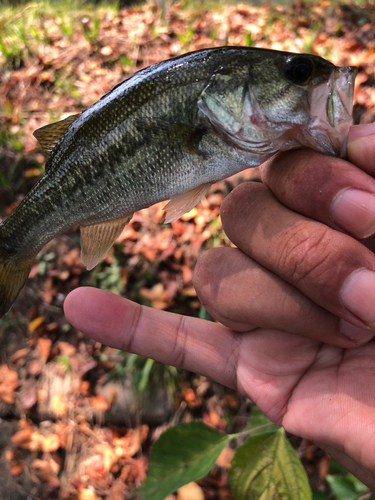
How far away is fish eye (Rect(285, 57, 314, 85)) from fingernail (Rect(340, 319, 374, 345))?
0.98 meters

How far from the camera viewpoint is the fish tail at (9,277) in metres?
1.68

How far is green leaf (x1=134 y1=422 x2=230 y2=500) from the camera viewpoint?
1.75 metres

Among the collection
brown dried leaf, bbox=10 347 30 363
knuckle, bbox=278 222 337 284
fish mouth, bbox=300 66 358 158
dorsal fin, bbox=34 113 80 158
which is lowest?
brown dried leaf, bbox=10 347 30 363

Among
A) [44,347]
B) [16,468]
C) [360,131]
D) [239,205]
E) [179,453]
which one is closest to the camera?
[360,131]

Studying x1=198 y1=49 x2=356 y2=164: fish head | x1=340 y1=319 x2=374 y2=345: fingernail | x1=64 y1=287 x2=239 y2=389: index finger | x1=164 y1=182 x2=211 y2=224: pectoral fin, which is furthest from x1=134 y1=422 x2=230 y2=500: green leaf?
x1=198 y1=49 x2=356 y2=164: fish head

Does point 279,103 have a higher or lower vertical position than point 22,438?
higher

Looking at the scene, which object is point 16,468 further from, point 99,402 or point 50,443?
point 99,402

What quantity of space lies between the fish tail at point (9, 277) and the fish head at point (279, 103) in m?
1.18

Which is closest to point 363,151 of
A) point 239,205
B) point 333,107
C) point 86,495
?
point 333,107

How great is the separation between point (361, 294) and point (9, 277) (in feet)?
5.27

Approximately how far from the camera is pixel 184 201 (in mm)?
1511

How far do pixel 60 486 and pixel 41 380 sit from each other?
950mm

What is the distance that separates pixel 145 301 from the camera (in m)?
3.39

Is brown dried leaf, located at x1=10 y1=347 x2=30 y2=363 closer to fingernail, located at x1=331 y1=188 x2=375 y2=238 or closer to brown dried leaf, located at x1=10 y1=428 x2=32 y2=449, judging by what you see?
brown dried leaf, located at x1=10 y1=428 x2=32 y2=449
